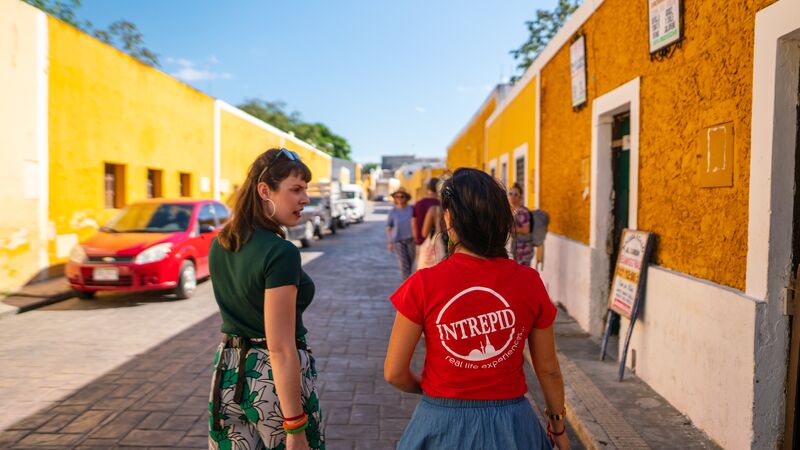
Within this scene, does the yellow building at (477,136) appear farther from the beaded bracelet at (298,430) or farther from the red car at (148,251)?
the beaded bracelet at (298,430)

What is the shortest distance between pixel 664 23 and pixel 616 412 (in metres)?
3.06

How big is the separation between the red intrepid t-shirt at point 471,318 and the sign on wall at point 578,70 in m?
6.04

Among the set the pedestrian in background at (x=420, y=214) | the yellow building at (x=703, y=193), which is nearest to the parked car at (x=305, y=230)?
the pedestrian in background at (x=420, y=214)

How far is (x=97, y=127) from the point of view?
12.6 meters

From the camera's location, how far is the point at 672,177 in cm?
469

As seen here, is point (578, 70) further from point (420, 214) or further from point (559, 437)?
point (559, 437)

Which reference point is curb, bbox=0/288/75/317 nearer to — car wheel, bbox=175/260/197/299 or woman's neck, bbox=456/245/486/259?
car wheel, bbox=175/260/197/299

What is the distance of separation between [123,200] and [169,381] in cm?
991

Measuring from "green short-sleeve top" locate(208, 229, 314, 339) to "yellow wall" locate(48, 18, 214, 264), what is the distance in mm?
10572

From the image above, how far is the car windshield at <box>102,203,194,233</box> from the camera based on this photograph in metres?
9.62

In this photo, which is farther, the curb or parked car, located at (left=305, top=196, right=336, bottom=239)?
parked car, located at (left=305, top=196, right=336, bottom=239)

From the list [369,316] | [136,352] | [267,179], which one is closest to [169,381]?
[136,352]

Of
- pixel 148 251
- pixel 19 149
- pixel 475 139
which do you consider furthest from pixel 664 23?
pixel 475 139

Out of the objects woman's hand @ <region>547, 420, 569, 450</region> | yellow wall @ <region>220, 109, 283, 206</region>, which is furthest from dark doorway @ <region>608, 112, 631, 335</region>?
yellow wall @ <region>220, 109, 283, 206</region>
